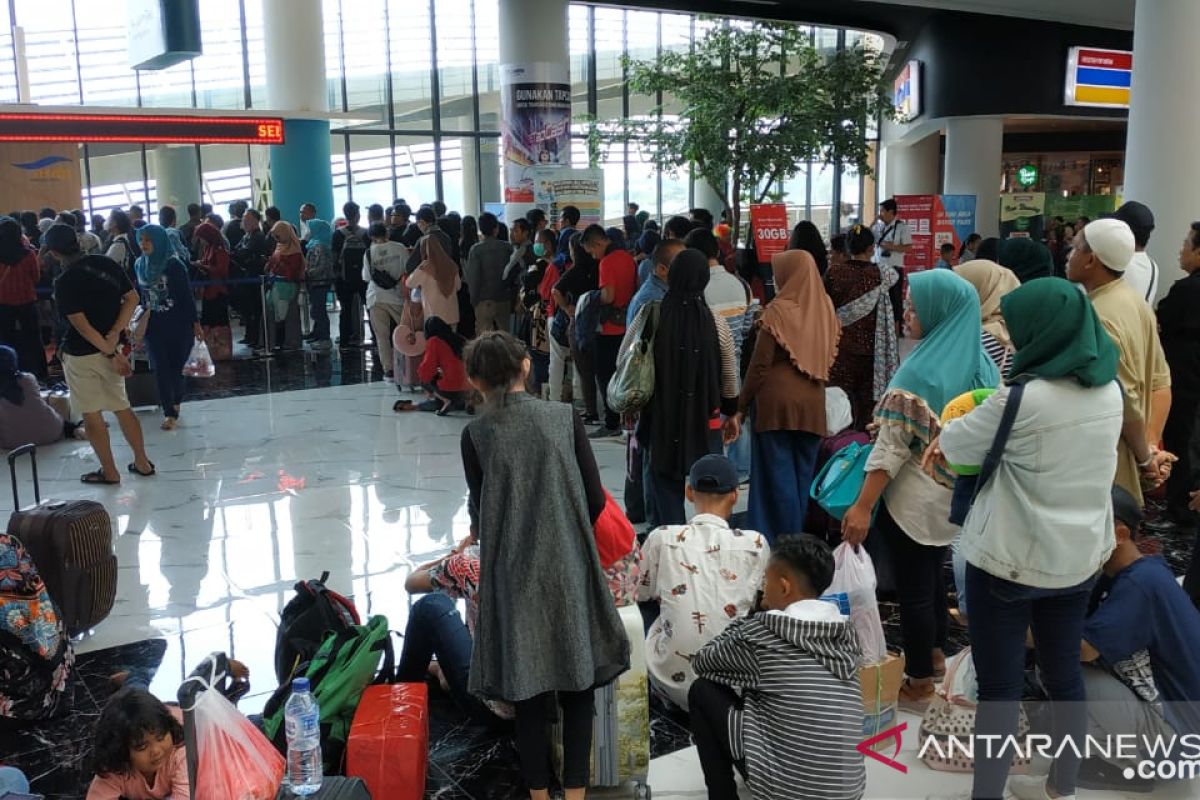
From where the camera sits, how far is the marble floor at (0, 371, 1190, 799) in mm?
3543

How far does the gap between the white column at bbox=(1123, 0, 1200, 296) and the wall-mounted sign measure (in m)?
11.6

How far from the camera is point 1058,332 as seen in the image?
2.59 m

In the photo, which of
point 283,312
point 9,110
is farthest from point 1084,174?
point 9,110

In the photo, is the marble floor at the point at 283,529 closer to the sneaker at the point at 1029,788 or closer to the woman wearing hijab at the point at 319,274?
the sneaker at the point at 1029,788

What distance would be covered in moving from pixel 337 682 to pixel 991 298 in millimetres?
2964

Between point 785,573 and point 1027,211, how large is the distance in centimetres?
1667

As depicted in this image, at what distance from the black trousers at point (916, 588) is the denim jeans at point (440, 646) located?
1.41m

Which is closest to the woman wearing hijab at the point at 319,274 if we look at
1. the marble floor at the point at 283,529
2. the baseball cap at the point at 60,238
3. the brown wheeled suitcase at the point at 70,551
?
the marble floor at the point at 283,529

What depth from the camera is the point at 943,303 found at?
3479 mm

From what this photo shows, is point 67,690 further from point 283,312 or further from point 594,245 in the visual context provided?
point 283,312

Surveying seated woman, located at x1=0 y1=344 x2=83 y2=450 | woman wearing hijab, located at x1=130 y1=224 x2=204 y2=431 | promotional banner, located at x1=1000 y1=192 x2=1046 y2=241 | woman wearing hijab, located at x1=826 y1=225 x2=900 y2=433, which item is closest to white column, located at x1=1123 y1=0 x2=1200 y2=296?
woman wearing hijab, located at x1=826 y1=225 x2=900 y2=433

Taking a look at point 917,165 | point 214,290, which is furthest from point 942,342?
point 917,165

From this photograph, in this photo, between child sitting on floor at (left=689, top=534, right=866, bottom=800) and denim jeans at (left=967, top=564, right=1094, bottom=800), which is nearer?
child sitting on floor at (left=689, top=534, right=866, bottom=800)

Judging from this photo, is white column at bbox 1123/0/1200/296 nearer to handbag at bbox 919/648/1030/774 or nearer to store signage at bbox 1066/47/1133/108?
handbag at bbox 919/648/1030/774
